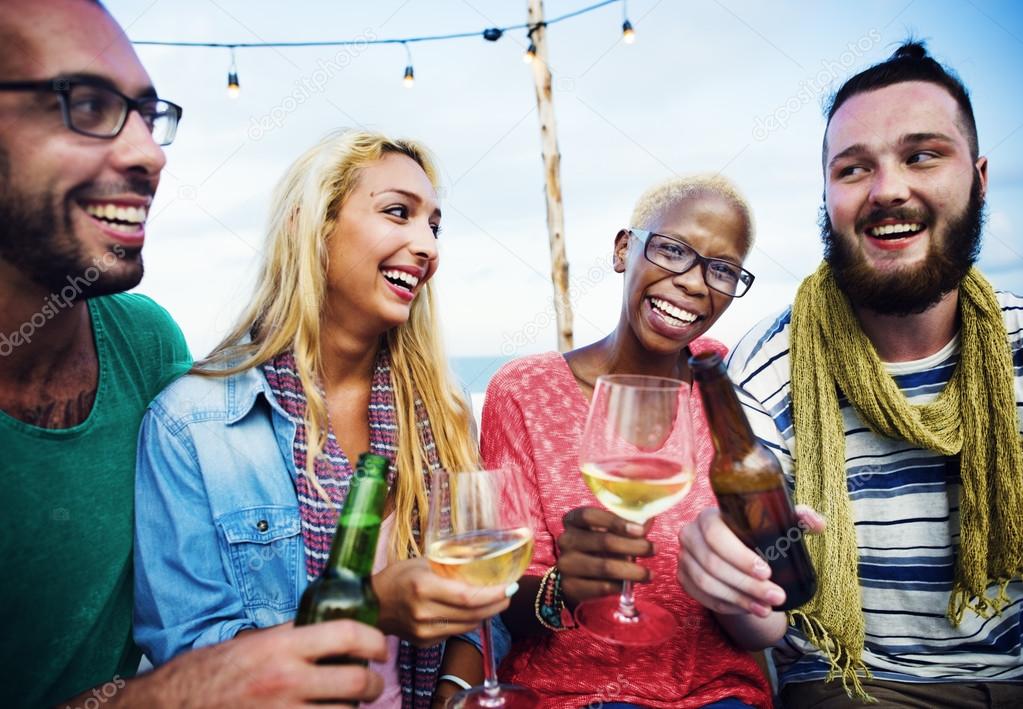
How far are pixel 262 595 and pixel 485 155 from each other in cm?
228

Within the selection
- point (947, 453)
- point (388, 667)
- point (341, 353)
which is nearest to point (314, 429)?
point (341, 353)

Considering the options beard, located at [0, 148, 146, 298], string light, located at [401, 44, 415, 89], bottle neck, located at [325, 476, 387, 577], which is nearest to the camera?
bottle neck, located at [325, 476, 387, 577]

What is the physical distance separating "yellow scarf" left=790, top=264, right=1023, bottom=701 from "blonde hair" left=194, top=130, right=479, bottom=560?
102 centimetres

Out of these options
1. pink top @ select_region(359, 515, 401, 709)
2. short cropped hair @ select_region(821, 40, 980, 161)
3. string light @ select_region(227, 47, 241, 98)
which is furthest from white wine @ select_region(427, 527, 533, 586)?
string light @ select_region(227, 47, 241, 98)

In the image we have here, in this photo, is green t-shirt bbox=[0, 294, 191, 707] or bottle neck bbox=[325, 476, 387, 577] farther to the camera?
green t-shirt bbox=[0, 294, 191, 707]

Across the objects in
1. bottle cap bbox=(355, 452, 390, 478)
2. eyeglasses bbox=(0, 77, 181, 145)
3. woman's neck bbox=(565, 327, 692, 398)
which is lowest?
bottle cap bbox=(355, 452, 390, 478)

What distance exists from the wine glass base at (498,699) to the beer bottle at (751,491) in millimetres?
505

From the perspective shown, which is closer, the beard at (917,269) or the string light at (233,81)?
the beard at (917,269)

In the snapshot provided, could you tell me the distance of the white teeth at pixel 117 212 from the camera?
1.13 metres

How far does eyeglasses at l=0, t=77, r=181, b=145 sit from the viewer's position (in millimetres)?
1064

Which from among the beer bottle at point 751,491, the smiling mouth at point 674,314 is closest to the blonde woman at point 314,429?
the beer bottle at point 751,491

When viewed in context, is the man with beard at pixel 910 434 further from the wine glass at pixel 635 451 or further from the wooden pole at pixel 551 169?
the wooden pole at pixel 551 169

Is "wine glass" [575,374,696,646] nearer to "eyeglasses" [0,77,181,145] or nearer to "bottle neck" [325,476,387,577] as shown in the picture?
"bottle neck" [325,476,387,577]

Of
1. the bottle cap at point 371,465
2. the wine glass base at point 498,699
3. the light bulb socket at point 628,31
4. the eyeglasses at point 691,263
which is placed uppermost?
the light bulb socket at point 628,31
